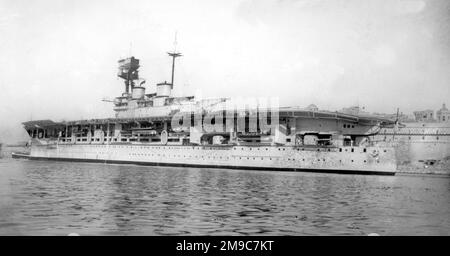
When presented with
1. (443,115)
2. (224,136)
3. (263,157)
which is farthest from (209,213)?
(443,115)

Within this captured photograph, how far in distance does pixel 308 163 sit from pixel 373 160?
4872mm

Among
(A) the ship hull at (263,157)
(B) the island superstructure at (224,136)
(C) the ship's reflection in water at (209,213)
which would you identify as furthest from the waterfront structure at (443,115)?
(C) the ship's reflection in water at (209,213)

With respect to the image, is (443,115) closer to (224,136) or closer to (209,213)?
(224,136)

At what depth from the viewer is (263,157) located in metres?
35.1

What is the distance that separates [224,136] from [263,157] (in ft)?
16.7

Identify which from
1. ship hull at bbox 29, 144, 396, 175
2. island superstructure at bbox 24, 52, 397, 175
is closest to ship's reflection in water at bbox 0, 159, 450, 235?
ship hull at bbox 29, 144, 396, 175

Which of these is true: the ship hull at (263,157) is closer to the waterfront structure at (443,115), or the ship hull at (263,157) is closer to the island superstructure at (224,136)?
the island superstructure at (224,136)

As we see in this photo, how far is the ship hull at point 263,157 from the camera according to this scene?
1270 inches

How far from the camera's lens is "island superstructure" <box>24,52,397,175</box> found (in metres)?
32.9

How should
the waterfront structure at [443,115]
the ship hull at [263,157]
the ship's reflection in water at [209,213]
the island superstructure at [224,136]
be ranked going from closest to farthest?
the ship's reflection in water at [209,213] → the ship hull at [263,157] → the island superstructure at [224,136] → the waterfront structure at [443,115]

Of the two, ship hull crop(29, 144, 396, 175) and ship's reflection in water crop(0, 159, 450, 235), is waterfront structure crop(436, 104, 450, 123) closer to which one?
ship hull crop(29, 144, 396, 175)

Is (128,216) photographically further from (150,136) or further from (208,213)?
(150,136)

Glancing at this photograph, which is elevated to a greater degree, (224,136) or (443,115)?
(443,115)
